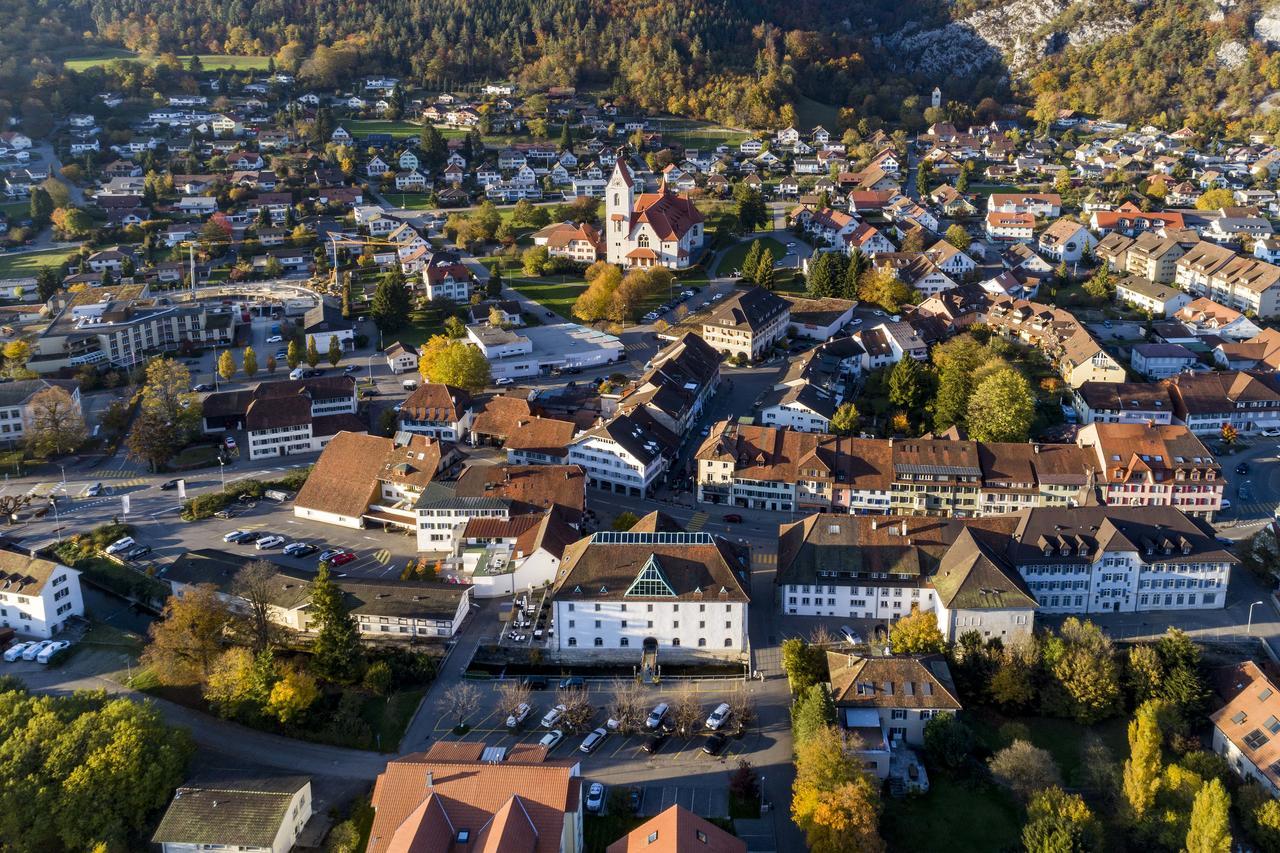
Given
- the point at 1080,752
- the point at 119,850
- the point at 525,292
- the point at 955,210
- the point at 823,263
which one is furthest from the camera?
the point at 955,210

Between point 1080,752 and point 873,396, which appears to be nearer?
point 1080,752

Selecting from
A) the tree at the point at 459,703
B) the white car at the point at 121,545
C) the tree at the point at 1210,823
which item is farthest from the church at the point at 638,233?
the tree at the point at 1210,823

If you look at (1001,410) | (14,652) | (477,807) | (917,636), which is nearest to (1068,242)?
(1001,410)

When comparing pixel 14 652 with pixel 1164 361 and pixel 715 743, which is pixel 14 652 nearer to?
pixel 715 743

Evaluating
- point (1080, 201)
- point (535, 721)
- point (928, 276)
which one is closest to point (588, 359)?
point (928, 276)

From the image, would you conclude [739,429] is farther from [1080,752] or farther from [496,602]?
[1080,752]

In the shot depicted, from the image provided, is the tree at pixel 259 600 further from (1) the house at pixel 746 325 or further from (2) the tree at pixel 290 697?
(1) the house at pixel 746 325
